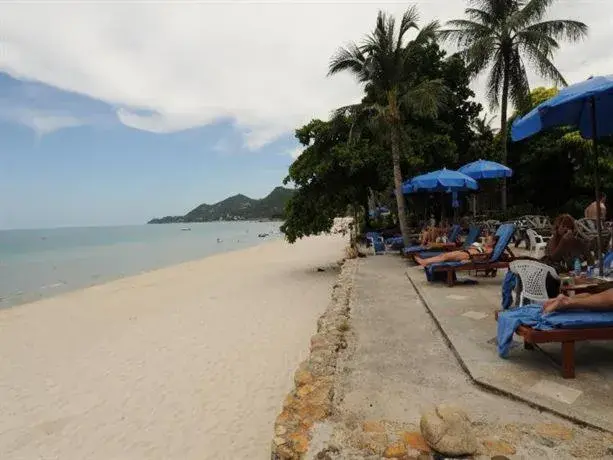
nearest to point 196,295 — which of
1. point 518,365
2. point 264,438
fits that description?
point 264,438

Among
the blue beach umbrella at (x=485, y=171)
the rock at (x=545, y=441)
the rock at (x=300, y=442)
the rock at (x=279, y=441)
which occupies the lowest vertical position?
the rock at (x=545, y=441)

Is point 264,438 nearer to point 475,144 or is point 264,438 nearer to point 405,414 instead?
point 405,414

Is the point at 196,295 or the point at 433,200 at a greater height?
the point at 433,200

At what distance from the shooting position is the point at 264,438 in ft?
14.5

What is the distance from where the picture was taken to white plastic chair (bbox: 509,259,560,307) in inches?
175

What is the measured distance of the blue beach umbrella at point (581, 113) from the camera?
3.93m

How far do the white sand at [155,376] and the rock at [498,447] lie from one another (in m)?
2.22

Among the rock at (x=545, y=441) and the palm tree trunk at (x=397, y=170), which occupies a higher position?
the palm tree trunk at (x=397, y=170)

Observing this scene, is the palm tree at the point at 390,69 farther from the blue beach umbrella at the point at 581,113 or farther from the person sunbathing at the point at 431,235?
the blue beach umbrella at the point at 581,113

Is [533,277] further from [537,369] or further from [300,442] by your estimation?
[300,442]

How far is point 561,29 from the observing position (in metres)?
18.5

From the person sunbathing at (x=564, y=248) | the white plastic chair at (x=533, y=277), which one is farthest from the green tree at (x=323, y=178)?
the white plastic chair at (x=533, y=277)

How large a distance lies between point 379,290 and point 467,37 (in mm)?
16552

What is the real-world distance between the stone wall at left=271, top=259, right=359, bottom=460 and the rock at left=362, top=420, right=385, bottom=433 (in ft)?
0.95
